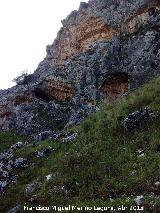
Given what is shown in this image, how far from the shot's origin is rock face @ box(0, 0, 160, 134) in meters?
41.2

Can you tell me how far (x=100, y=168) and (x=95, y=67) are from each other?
24998 mm

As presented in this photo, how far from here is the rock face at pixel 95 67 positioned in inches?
1620

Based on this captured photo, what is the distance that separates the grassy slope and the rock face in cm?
1147

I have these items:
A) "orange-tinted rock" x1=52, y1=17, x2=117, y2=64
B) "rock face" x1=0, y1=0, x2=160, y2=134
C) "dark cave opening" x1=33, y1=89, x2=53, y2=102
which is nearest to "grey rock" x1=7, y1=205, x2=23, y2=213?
"rock face" x1=0, y1=0, x2=160, y2=134

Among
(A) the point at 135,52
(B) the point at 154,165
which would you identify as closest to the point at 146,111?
(B) the point at 154,165

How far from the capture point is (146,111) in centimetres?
2481

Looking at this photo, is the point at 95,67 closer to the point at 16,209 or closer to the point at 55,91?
the point at 55,91

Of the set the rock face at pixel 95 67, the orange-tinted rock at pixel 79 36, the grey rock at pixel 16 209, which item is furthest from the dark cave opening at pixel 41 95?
the grey rock at pixel 16 209

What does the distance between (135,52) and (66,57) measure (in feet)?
56.0

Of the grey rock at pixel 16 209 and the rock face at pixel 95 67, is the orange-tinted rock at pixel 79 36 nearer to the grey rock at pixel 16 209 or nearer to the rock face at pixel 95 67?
the rock face at pixel 95 67

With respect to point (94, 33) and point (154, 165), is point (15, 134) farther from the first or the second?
point (154, 165)

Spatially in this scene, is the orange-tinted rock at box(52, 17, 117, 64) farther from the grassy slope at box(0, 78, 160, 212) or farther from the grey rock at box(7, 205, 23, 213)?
the grey rock at box(7, 205, 23, 213)

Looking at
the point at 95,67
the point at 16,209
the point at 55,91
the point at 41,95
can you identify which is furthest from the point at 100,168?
the point at 41,95

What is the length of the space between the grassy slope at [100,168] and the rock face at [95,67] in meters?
11.5
